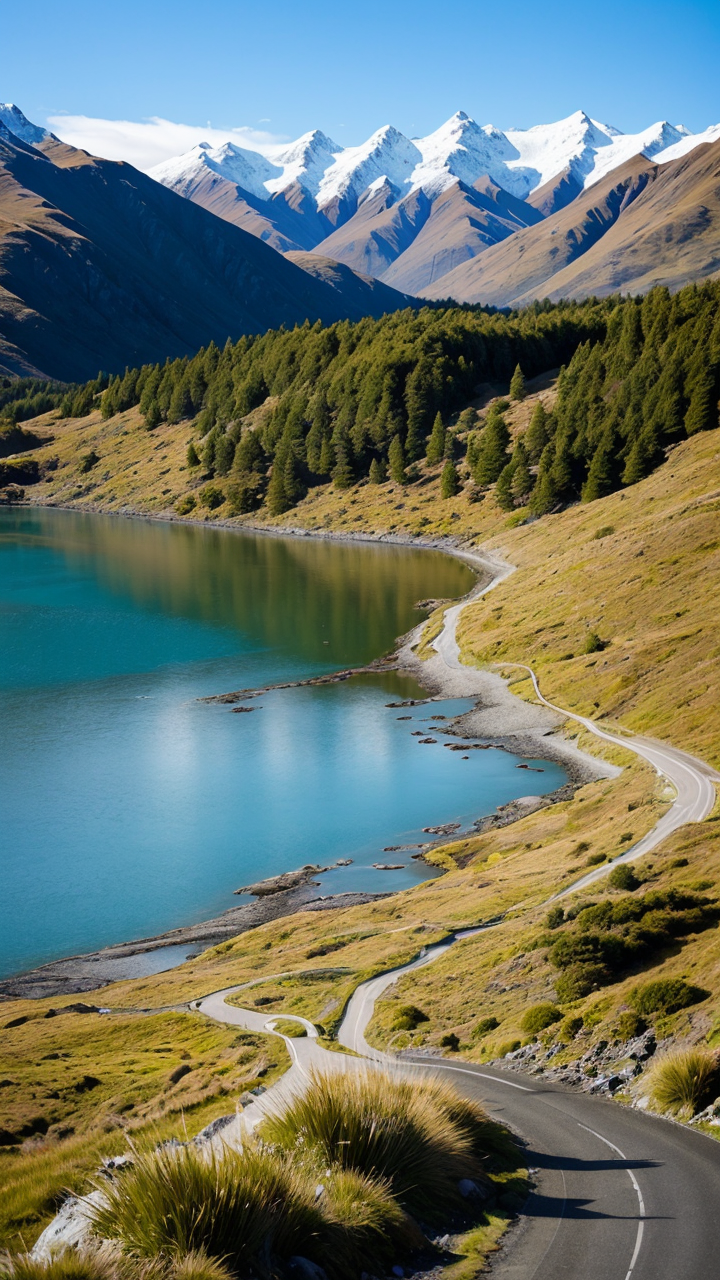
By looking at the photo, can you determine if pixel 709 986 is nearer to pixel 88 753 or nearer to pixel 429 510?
pixel 88 753

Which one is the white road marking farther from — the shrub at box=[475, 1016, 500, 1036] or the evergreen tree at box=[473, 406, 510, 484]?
the evergreen tree at box=[473, 406, 510, 484]

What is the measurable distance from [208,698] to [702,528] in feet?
185

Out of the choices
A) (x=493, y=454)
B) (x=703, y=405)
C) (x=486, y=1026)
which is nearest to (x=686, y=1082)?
(x=486, y=1026)

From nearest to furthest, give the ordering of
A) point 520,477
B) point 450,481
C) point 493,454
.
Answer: point 520,477 → point 493,454 → point 450,481

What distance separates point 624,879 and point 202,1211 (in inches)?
1342

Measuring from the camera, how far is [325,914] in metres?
53.7

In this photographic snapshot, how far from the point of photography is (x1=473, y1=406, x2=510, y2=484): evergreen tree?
18675 cm

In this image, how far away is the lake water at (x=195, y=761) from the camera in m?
59.8

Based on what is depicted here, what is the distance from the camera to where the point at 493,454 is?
613 feet

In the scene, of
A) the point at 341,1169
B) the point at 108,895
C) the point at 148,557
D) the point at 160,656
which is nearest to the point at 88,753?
the point at 108,895

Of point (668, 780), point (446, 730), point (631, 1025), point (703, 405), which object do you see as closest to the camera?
point (631, 1025)

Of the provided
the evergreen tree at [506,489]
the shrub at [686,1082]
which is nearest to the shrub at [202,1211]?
the shrub at [686,1082]

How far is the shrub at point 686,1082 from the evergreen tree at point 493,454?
170 metres

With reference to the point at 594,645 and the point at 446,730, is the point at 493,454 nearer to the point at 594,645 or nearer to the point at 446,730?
the point at 594,645
